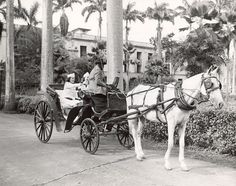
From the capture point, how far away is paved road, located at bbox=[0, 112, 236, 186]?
236 inches

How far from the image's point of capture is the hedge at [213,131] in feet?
26.1

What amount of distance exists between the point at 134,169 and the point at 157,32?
43499 mm

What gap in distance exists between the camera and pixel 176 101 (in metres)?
6.60

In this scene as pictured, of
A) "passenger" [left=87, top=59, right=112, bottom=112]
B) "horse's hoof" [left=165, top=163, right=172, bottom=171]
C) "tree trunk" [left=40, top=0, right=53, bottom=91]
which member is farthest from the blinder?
"tree trunk" [left=40, top=0, right=53, bottom=91]

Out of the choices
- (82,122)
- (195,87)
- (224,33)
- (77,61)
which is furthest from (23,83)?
(195,87)

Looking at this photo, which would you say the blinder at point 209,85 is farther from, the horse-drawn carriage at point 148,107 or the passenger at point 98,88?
the passenger at point 98,88

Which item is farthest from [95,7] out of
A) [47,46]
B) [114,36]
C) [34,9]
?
[114,36]

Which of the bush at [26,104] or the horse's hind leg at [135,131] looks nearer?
the horse's hind leg at [135,131]

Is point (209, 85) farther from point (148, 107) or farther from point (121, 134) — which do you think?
point (121, 134)

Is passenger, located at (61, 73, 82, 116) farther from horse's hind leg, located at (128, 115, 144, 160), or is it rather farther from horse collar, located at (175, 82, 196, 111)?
horse collar, located at (175, 82, 196, 111)

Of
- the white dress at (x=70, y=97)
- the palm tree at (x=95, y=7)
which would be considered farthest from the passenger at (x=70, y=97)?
the palm tree at (x=95, y=7)

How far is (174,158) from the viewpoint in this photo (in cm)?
776

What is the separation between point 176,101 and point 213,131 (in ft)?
7.59

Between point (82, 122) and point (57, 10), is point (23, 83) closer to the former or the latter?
point (57, 10)
